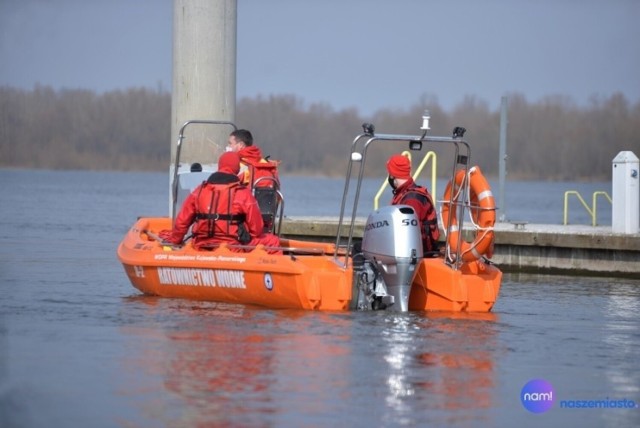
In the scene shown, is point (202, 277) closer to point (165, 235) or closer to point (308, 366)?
point (165, 235)

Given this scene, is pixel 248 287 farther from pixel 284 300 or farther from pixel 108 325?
pixel 108 325

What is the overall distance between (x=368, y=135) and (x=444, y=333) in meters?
1.77

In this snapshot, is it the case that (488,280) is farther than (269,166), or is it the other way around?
(269,166)

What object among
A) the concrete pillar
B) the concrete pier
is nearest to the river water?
the concrete pier

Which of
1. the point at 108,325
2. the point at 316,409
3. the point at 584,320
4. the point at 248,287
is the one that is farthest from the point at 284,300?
the point at 316,409

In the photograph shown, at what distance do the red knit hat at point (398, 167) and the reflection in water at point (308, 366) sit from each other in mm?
1292

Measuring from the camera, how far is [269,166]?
1234 cm

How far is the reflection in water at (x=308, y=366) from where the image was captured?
283 inches

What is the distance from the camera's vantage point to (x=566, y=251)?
16.3 m

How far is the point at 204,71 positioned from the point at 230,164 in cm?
509

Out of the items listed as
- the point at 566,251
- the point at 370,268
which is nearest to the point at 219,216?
the point at 370,268

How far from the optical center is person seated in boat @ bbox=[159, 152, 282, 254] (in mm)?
11305

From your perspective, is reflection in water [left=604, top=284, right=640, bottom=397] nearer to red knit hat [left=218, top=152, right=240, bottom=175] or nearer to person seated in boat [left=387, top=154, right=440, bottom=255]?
person seated in boat [left=387, top=154, right=440, bottom=255]

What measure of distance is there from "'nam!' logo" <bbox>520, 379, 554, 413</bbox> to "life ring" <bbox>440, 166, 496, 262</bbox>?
9.67 ft
